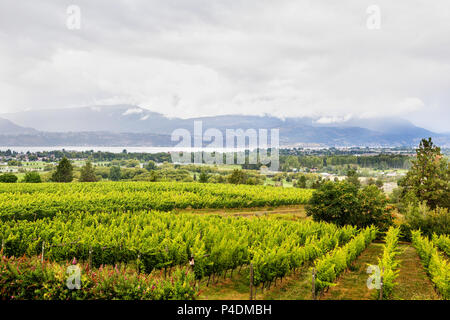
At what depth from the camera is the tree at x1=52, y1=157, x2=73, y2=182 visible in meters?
59.9

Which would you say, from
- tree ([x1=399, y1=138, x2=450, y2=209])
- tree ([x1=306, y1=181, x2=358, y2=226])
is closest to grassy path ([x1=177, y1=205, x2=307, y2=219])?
tree ([x1=306, y1=181, x2=358, y2=226])

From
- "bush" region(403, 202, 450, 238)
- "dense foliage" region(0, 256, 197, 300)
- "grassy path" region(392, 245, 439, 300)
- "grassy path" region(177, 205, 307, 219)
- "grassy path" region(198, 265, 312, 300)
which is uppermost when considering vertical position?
"dense foliage" region(0, 256, 197, 300)

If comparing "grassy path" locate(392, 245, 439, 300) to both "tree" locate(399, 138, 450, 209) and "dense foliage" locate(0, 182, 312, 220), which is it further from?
"tree" locate(399, 138, 450, 209)

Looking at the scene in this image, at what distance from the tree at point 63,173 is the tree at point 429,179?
60064mm

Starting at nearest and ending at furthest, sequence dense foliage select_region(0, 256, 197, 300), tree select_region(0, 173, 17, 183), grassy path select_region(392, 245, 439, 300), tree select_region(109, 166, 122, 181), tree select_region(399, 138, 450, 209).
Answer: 1. dense foliage select_region(0, 256, 197, 300)
2. grassy path select_region(392, 245, 439, 300)
3. tree select_region(399, 138, 450, 209)
4. tree select_region(0, 173, 17, 183)
5. tree select_region(109, 166, 122, 181)

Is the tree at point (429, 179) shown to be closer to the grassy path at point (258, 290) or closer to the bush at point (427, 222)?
the bush at point (427, 222)

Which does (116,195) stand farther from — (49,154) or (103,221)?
(49,154)

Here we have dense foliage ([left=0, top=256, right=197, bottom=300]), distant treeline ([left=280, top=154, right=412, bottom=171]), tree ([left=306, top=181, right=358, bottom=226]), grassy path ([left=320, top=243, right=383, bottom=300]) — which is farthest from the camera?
distant treeline ([left=280, top=154, right=412, bottom=171])

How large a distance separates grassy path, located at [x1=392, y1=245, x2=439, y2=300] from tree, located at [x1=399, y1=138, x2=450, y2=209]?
20735 millimetres

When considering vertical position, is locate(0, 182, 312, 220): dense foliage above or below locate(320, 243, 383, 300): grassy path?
above

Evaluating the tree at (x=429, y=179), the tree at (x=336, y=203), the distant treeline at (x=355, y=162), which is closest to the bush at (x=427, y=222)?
the tree at (x=336, y=203)

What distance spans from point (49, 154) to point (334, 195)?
7039 inches
